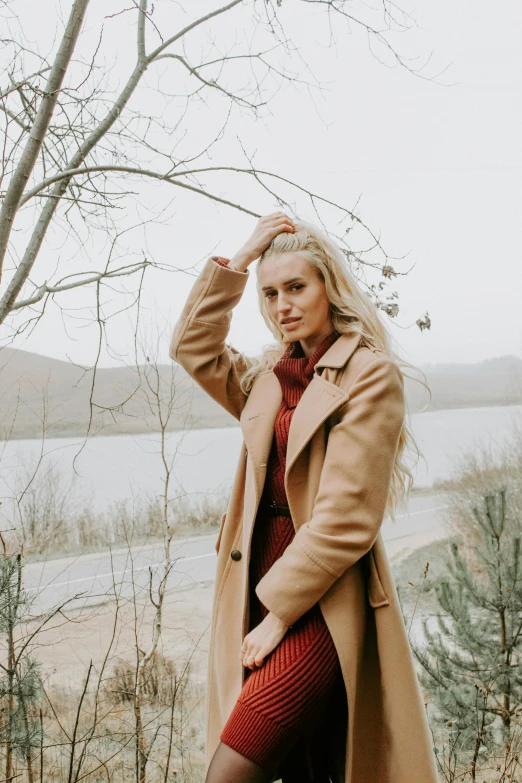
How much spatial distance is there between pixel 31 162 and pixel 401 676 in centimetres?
163

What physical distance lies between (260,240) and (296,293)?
6.9 inches

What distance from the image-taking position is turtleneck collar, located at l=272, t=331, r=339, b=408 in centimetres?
159

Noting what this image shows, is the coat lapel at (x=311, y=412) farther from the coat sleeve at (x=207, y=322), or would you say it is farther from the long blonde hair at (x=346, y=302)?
the coat sleeve at (x=207, y=322)

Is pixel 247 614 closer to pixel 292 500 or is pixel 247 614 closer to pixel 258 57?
pixel 292 500

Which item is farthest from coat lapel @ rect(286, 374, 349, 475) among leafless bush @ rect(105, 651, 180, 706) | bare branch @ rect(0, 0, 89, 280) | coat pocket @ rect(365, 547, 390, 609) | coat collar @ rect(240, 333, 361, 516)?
leafless bush @ rect(105, 651, 180, 706)

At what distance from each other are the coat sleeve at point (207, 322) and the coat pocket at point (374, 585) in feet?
1.95

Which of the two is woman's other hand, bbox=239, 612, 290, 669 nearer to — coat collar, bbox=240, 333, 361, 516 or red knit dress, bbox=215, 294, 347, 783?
red knit dress, bbox=215, 294, 347, 783

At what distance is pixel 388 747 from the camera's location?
4.65 feet

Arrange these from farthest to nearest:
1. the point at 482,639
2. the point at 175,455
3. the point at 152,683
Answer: the point at 152,683 < the point at 482,639 < the point at 175,455

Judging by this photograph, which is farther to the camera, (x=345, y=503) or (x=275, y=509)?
(x=275, y=509)

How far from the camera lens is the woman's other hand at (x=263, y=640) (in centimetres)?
134

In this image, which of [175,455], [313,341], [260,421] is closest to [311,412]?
[260,421]

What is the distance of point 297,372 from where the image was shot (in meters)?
1.60

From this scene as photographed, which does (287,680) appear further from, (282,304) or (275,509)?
(282,304)
